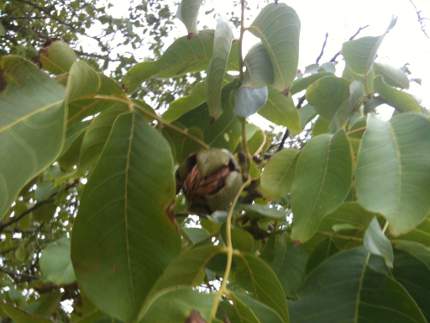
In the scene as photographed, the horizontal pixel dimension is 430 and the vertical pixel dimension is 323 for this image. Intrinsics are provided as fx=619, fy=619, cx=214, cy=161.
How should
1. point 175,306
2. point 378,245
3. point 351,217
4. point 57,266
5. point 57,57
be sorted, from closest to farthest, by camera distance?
point 175,306, point 378,245, point 351,217, point 57,57, point 57,266

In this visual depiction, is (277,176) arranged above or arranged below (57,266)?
above

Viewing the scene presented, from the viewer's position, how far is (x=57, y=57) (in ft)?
3.05

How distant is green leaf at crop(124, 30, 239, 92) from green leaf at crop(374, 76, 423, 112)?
242 millimetres

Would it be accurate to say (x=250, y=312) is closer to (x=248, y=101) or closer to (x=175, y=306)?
(x=175, y=306)

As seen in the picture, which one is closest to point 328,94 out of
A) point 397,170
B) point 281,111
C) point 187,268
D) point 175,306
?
point 281,111

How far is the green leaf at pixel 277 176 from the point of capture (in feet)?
2.90

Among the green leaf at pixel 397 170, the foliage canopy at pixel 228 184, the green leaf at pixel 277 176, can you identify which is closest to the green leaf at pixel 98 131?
the foliage canopy at pixel 228 184

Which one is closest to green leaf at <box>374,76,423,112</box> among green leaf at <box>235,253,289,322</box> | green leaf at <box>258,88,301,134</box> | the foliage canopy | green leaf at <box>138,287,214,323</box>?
the foliage canopy

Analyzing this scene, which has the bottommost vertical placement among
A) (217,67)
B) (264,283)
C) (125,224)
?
(264,283)

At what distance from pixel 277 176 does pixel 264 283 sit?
0.19 m

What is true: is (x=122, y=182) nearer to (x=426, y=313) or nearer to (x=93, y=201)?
(x=93, y=201)

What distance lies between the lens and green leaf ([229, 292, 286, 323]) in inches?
25.7

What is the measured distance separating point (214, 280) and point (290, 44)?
19.6 inches

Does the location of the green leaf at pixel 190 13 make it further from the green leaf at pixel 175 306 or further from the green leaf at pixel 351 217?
the green leaf at pixel 175 306
